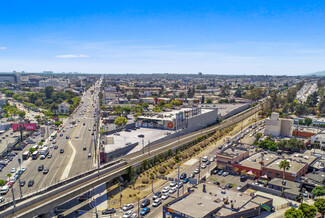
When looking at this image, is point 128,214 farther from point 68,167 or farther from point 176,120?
point 176,120

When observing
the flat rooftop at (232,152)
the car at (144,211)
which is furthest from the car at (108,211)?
the flat rooftop at (232,152)

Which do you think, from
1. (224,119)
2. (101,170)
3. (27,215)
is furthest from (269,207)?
(224,119)

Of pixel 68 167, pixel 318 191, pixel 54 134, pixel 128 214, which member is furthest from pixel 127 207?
pixel 54 134

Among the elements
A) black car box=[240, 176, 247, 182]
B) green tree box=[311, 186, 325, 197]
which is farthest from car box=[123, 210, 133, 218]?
green tree box=[311, 186, 325, 197]

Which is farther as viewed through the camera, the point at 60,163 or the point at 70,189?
the point at 60,163

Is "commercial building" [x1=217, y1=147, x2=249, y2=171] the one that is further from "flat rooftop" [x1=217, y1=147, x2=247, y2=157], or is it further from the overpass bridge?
the overpass bridge

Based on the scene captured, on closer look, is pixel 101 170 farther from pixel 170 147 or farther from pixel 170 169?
pixel 170 147
